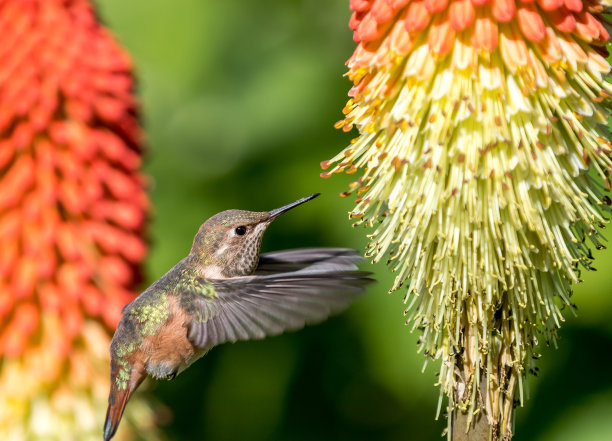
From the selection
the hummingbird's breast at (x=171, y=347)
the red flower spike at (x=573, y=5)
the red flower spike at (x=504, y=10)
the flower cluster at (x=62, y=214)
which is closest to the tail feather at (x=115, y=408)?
the hummingbird's breast at (x=171, y=347)

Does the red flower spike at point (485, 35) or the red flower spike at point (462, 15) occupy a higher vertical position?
the red flower spike at point (462, 15)

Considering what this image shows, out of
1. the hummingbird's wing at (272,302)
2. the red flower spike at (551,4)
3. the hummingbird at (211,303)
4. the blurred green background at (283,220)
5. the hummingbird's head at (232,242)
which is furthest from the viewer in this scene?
the blurred green background at (283,220)

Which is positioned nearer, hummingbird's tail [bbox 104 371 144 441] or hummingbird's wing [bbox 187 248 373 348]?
hummingbird's wing [bbox 187 248 373 348]

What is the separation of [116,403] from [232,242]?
73 centimetres

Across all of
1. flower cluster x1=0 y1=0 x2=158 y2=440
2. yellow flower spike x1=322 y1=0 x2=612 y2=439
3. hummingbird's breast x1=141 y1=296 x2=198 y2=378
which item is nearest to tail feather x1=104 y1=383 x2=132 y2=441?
hummingbird's breast x1=141 y1=296 x2=198 y2=378

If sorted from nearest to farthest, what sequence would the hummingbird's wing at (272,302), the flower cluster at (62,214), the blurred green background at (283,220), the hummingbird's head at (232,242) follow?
the hummingbird's wing at (272,302) → the hummingbird's head at (232,242) → the flower cluster at (62,214) → the blurred green background at (283,220)

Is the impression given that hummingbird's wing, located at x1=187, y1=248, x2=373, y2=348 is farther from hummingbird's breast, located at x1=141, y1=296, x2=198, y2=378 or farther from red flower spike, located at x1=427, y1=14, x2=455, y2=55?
red flower spike, located at x1=427, y1=14, x2=455, y2=55

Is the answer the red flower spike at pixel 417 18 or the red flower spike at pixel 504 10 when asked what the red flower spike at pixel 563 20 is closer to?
the red flower spike at pixel 504 10

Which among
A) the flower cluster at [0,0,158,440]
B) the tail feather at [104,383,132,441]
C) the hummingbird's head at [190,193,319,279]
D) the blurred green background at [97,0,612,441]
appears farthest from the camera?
the blurred green background at [97,0,612,441]

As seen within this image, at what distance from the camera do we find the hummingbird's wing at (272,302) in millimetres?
2447

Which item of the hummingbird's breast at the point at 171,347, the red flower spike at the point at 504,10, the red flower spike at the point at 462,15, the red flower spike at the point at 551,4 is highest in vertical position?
the red flower spike at the point at 462,15

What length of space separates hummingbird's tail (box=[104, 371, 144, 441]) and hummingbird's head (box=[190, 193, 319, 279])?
512mm

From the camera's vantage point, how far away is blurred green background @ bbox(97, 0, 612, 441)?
3771 mm

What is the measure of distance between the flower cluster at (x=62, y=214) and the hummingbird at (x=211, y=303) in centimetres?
32
